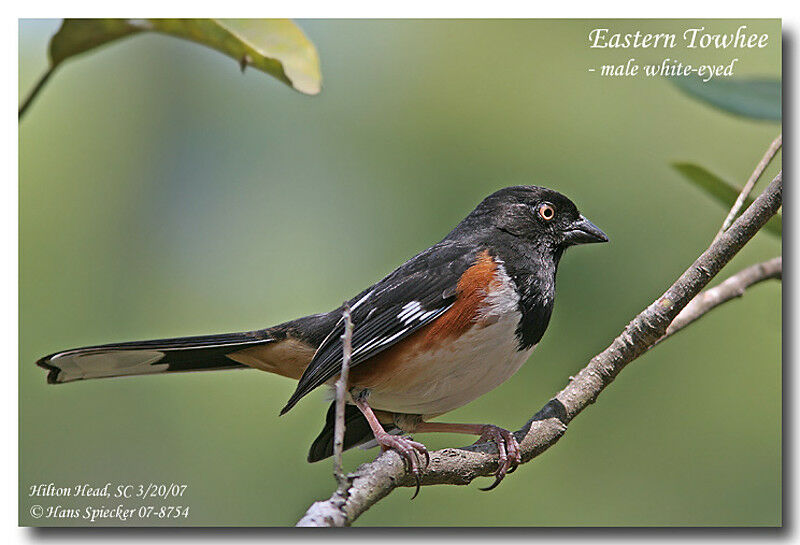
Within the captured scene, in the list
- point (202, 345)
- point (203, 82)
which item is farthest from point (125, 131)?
point (202, 345)

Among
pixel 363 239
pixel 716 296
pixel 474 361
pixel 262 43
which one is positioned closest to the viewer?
pixel 262 43

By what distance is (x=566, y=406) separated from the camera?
2.49 m

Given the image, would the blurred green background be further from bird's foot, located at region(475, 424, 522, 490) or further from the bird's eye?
bird's foot, located at region(475, 424, 522, 490)

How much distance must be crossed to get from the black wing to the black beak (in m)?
0.35

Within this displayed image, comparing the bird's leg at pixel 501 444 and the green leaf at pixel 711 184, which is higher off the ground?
the green leaf at pixel 711 184

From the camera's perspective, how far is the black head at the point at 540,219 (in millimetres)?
2730

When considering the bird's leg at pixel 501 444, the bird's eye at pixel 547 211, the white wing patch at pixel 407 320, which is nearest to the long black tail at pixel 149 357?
the white wing patch at pixel 407 320

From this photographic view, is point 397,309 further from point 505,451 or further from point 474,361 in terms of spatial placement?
point 505,451

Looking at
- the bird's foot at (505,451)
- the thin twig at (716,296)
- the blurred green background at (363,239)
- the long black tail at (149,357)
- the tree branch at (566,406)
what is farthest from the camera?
the blurred green background at (363,239)

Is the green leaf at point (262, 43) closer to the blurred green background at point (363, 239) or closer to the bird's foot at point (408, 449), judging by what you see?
the blurred green background at point (363, 239)

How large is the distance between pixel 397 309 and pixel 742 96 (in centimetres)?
123

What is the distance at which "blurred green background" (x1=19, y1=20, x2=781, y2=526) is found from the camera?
117 inches

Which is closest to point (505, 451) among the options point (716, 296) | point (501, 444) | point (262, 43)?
point (501, 444)

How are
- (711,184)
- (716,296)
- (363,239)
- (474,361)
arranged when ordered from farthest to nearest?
(363,239) → (716,296) → (711,184) → (474,361)
